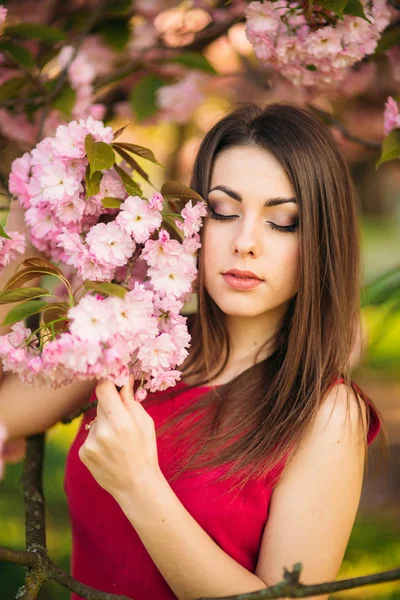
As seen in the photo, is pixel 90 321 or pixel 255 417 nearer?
pixel 90 321

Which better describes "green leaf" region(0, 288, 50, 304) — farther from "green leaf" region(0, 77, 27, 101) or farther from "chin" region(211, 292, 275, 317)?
"green leaf" region(0, 77, 27, 101)

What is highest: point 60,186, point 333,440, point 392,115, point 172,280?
point 392,115

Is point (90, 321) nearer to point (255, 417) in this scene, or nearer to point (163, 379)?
point (163, 379)

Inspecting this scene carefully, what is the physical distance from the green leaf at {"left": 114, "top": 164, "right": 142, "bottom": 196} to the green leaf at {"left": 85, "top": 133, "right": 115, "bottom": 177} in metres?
0.07

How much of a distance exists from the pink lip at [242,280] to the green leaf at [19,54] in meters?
0.84

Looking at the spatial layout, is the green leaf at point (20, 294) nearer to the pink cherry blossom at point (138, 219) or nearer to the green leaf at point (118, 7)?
the pink cherry blossom at point (138, 219)

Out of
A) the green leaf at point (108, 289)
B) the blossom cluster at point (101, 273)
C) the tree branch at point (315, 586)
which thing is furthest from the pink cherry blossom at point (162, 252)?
the tree branch at point (315, 586)

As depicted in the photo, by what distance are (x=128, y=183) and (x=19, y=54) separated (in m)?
0.72

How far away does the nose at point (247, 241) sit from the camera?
1440 mm

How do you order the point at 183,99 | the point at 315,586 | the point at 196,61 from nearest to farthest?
1. the point at 315,586
2. the point at 196,61
3. the point at 183,99

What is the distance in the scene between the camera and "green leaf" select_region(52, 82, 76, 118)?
2.01 metres

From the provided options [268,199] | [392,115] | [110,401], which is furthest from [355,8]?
[110,401]

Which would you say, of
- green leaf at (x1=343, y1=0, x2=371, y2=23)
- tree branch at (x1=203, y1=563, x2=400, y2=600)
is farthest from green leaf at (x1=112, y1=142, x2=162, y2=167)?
tree branch at (x1=203, y1=563, x2=400, y2=600)

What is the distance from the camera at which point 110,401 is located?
123cm
